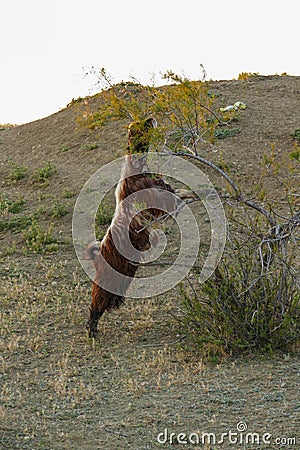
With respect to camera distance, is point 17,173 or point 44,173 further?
point 17,173

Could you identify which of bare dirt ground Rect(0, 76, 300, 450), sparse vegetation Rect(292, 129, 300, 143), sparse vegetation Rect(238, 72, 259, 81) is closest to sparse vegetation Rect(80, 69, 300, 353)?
bare dirt ground Rect(0, 76, 300, 450)

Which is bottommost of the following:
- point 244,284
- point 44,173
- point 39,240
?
point 244,284

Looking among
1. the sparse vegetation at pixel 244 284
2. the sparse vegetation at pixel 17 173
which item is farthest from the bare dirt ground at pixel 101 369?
the sparse vegetation at pixel 17 173

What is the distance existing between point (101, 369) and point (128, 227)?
5.25ft

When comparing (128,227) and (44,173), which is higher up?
(44,173)

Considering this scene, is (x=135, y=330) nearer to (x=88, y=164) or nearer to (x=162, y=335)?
(x=162, y=335)

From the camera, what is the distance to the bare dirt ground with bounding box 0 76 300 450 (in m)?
5.67

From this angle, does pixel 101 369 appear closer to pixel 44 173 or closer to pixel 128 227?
pixel 128 227

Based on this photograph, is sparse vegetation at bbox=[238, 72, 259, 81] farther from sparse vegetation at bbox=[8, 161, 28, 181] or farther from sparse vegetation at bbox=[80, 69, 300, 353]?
sparse vegetation at bbox=[80, 69, 300, 353]

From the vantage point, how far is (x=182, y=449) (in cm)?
530

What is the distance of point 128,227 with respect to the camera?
A: 793cm

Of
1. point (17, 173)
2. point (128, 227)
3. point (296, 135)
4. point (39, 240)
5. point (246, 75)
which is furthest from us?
point (246, 75)

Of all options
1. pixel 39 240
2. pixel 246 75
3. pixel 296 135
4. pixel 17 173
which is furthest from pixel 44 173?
pixel 246 75

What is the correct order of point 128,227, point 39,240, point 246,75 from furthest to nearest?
point 246,75 < point 39,240 < point 128,227
